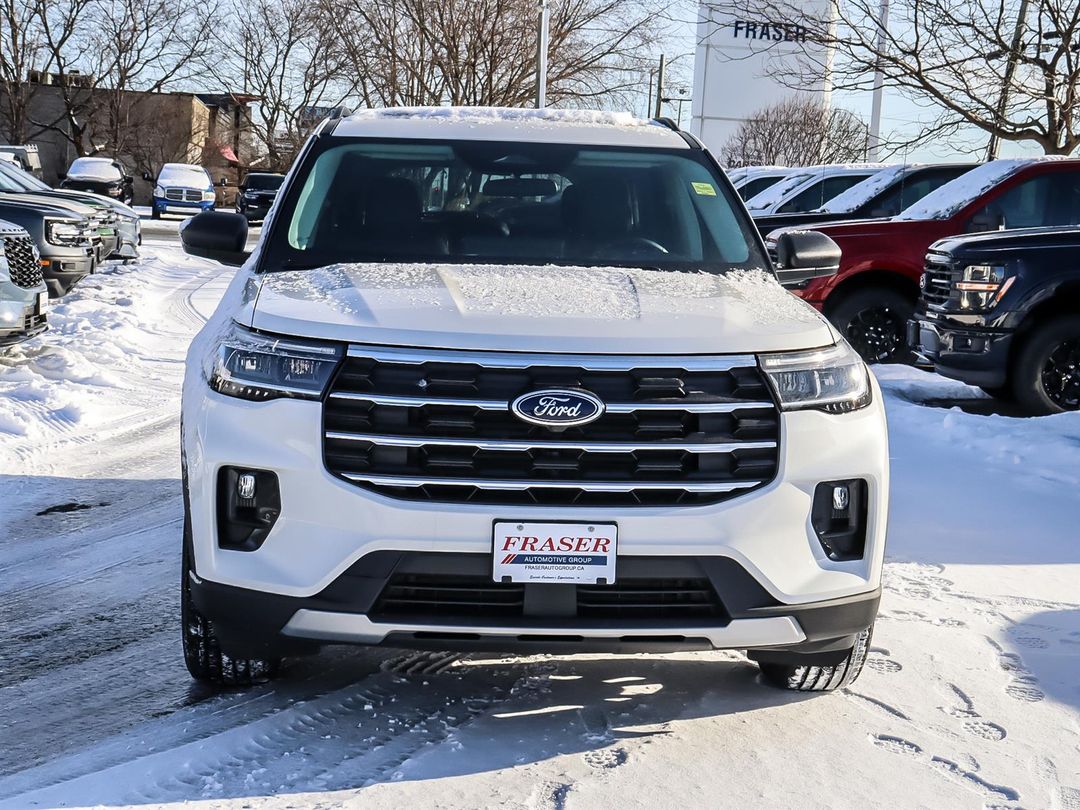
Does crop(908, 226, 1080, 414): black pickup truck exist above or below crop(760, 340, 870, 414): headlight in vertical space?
below

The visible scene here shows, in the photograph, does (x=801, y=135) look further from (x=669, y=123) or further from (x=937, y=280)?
(x=669, y=123)

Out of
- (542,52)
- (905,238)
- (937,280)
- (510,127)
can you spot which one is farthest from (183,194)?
(510,127)

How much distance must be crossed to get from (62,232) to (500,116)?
34.0 ft

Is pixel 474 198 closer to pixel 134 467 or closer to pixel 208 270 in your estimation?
pixel 134 467

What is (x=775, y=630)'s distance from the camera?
11.7ft

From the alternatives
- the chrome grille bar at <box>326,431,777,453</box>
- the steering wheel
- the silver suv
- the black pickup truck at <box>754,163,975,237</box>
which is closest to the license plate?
the chrome grille bar at <box>326,431,777,453</box>

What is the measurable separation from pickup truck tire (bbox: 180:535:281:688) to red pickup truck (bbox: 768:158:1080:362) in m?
7.91

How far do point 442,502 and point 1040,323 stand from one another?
7.08m

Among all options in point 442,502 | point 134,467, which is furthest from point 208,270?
point 442,502

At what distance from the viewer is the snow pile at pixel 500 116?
17.8ft

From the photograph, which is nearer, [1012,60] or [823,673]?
[823,673]

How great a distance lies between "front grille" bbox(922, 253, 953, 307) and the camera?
379 inches

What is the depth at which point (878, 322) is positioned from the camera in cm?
1162

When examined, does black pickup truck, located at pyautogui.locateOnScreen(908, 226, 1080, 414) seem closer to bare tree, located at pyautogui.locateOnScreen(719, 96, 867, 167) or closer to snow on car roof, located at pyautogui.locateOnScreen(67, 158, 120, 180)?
snow on car roof, located at pyautogui.locateOnScreen(67, 158, 120, 180)
